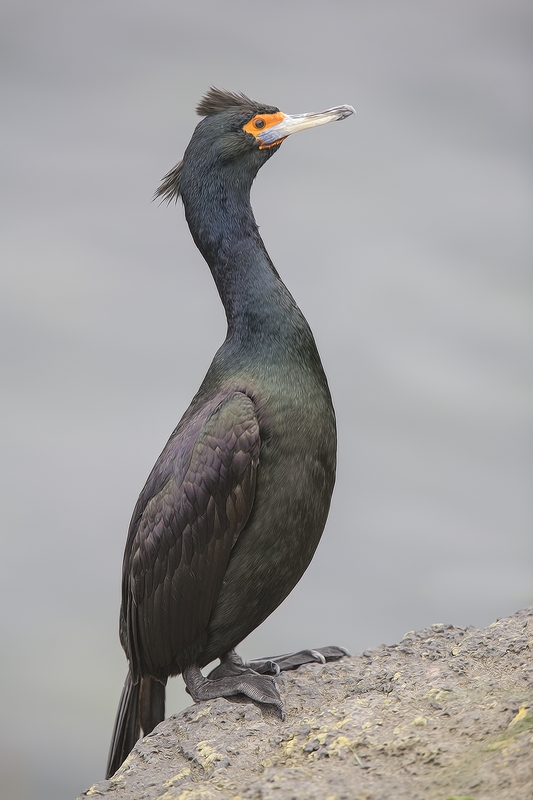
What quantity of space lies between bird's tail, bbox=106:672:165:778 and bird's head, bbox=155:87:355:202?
5.62 ft

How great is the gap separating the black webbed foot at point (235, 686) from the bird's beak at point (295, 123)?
1.75 m

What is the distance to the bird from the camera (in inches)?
113

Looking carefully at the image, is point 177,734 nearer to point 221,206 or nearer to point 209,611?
point 209,611

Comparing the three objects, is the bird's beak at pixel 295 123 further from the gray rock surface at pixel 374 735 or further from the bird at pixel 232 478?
the gray rock surface at pixel 374 735

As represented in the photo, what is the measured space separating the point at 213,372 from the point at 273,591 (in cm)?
74

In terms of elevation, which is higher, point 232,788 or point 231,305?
point 231,305

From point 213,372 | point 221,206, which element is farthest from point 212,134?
point 213,372

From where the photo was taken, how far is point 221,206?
10.3 ft

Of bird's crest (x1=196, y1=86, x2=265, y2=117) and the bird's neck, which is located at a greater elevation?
bird's crest (x1=196, y1=86, x2=265, y2=117)

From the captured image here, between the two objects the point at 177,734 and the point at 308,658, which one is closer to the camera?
the point at 177,734

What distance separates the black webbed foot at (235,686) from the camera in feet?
9.27

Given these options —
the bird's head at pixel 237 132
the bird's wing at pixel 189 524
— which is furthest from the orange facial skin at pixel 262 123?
the bird's wing at pixel 189 524

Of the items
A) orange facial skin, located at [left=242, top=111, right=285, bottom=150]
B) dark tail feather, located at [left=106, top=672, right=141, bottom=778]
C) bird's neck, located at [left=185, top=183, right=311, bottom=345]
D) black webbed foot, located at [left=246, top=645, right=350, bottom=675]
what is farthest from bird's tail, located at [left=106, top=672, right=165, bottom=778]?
orange facial skin, located at [left=242, top=111, right=285, bottom=150]

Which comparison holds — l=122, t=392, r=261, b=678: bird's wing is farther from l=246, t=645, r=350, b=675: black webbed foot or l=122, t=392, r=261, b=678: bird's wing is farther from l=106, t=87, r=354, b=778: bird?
l=246, t=645, r=350, b=675: black webbed foot
